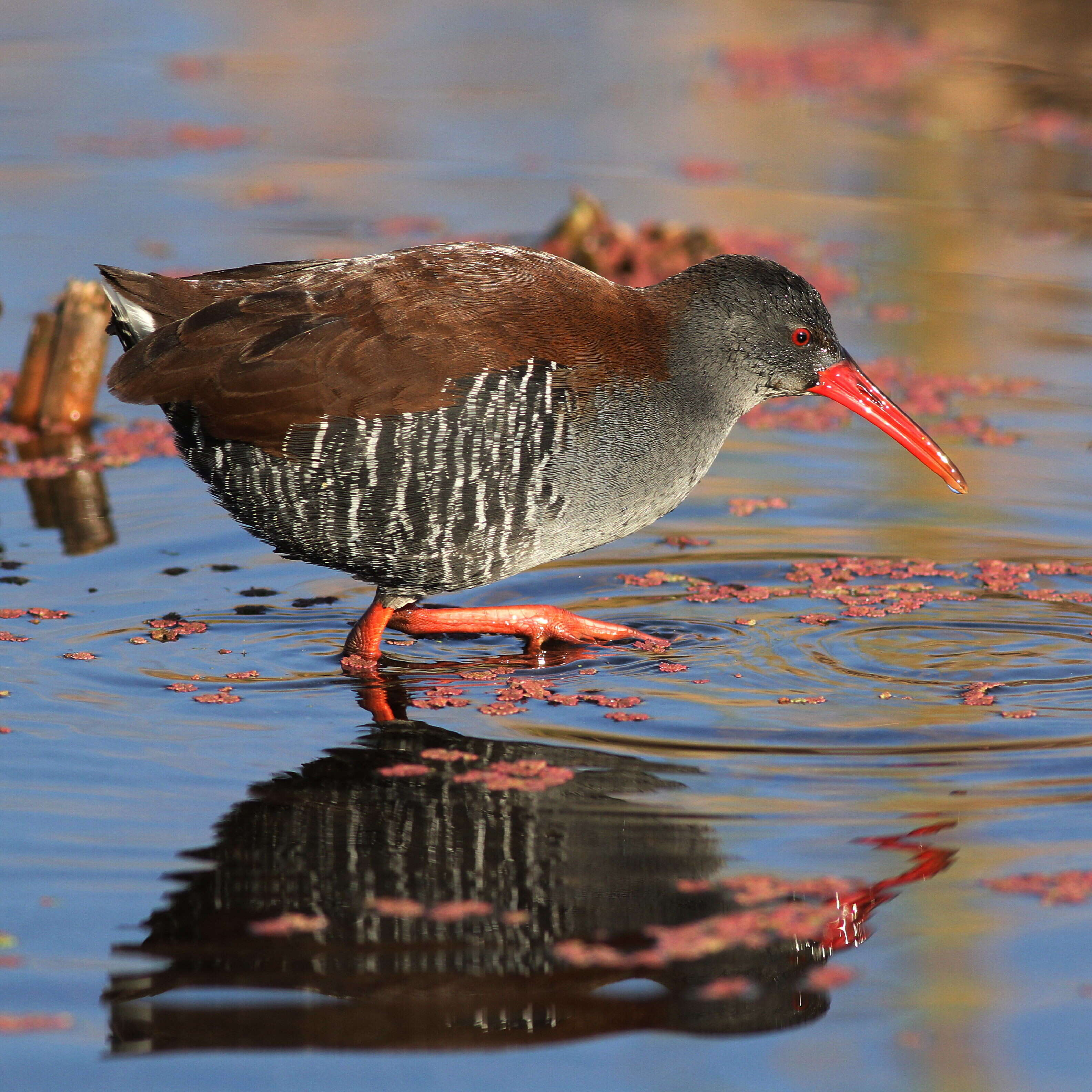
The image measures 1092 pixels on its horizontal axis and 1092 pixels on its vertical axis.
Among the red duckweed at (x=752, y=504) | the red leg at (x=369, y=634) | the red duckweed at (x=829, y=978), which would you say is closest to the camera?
the red duckweed at (x=829, y=978)

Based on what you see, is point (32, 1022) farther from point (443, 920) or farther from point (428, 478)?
point (428, 478)

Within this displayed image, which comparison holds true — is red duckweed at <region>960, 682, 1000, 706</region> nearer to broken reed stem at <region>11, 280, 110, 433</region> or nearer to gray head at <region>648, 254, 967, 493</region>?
gray head at <region>648, 254, 967, 493</region>

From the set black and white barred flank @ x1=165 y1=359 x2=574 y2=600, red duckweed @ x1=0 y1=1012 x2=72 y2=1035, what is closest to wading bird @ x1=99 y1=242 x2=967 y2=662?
black and white barred flank @ x1=165 y1=359 x2=574 y2=600

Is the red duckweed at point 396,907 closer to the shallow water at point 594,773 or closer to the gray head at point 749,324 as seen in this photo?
the shallow water at point 594,773

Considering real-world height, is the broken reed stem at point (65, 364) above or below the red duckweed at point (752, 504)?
above

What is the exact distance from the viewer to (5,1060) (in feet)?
11.9

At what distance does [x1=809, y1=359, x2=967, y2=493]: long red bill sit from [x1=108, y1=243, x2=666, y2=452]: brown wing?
27.5 inches

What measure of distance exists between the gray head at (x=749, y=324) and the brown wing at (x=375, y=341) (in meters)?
0.16

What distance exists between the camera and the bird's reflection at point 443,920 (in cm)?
380

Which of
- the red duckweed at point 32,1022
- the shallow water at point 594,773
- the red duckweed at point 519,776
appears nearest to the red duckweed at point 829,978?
the shallow water at point 594,773

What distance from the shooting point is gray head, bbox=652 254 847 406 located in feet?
19.7

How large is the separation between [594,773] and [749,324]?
6.04ft

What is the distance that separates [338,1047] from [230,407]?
101 inches

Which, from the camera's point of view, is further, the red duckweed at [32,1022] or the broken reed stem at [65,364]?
the broken reed stem at [65,364]
